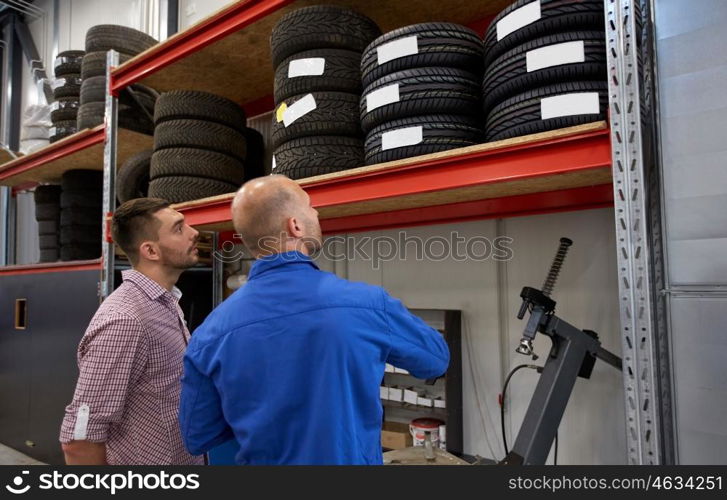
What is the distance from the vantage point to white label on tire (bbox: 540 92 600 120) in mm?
1312

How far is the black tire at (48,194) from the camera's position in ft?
13.5

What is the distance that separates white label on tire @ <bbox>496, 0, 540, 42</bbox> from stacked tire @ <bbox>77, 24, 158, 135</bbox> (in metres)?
2.63

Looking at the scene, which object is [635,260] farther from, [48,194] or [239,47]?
[48,194]

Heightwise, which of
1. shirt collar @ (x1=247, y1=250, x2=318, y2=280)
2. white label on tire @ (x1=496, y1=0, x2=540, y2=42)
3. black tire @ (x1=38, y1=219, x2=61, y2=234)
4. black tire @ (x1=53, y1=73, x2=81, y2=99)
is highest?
black tire @ (x1=53, y1=73, x2=81, y2=99)

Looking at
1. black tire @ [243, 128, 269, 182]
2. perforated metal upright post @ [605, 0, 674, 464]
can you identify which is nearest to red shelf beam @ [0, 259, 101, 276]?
black tire @ [243, 128, 269, 182]

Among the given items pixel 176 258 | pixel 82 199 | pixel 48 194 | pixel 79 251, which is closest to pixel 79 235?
pixel 79 251

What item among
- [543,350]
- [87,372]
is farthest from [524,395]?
[87,372]

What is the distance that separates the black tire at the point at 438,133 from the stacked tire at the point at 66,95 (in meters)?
3.49

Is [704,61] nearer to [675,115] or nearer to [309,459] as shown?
[675,115]

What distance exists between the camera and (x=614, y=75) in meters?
1.23

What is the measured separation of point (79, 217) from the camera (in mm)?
3645

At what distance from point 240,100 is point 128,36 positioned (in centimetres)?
102

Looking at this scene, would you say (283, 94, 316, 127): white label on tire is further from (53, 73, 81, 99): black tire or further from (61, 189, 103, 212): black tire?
(53, 73, 81, 99): black tire

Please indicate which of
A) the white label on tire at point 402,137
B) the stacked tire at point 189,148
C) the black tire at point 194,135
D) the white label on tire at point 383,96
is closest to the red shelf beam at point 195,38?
the stacked tire at point 189,148
